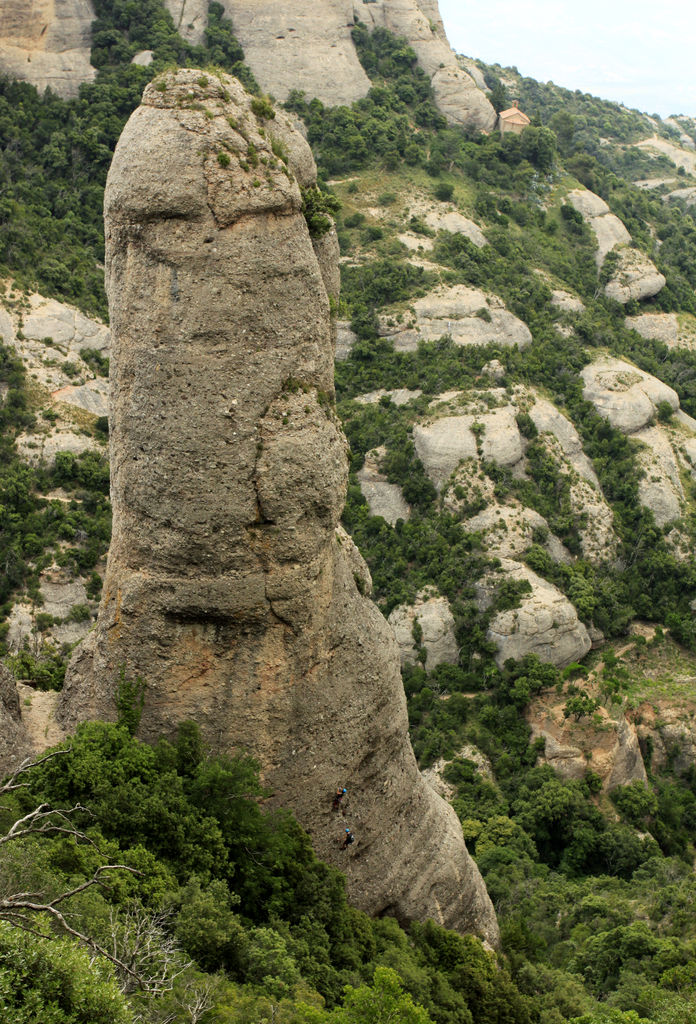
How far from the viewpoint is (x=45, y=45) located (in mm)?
80188

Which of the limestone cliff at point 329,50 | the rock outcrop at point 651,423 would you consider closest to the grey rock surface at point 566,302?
the rock outcrop at point 651,423

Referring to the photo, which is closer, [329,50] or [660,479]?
[660,479]

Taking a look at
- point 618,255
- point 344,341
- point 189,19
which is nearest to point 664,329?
point 618,255

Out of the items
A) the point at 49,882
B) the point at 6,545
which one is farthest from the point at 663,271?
the point at 49,882

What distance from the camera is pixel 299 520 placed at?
2425 cm

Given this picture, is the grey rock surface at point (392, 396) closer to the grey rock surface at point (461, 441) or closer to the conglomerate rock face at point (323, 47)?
the grey rock surface at point (461, 441)

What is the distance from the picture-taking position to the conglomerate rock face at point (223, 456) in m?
23.2

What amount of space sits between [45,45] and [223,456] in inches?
2698

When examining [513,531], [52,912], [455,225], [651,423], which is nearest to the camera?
[52,912]

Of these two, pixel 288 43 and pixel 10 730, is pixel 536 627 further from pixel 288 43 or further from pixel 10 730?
pixel 288 43

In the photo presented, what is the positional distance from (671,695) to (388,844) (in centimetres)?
3987

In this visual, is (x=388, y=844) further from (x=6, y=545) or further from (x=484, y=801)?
(x=6, y=545)

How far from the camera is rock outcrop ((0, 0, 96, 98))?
3110 inches

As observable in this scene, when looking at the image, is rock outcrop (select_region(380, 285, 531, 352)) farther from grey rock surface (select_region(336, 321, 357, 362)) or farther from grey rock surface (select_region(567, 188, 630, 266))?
grey rock surface (select_region(567, 188, 630, 266))
